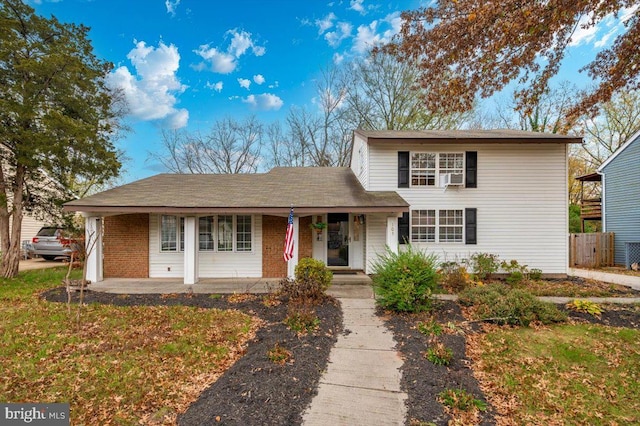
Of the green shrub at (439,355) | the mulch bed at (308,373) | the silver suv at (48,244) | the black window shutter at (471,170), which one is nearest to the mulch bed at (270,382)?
the mulch bed at (308,373)

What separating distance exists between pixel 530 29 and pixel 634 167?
1390 cm

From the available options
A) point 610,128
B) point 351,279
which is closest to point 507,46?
point 351,279

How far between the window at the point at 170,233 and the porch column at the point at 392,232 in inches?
281

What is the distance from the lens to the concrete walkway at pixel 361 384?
10.8 ft

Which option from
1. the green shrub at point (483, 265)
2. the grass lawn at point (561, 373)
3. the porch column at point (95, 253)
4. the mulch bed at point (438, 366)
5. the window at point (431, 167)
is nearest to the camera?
the mulch bed at point (438, 366)

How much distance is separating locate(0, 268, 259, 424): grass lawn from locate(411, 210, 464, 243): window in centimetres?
686

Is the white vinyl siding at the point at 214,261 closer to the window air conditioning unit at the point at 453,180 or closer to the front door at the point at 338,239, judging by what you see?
the front door at the point at 338,239

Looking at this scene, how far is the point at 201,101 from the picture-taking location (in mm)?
20484

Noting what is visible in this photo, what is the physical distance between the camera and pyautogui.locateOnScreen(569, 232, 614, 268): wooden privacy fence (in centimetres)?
1458

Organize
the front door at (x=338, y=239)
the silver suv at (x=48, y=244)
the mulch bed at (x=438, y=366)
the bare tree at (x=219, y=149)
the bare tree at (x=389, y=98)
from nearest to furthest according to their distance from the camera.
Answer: the mulch bed at (x=438, y=366), the front door at (x=338, y=239), the silver suv at (x=48, y=244), the bare tree at (x=389, y=98), the bare tree at (x=219, y=149)

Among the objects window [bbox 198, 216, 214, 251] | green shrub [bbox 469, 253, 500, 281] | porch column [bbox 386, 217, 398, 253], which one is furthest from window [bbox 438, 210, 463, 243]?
window [bbox 198, 216, 214, 251]

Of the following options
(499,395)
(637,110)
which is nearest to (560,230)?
(499,395)

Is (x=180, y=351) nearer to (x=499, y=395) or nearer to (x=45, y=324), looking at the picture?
(x=45, y=324)

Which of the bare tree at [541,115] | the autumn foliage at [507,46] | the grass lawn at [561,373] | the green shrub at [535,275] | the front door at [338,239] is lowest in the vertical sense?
the grass lawn at [561,373]
